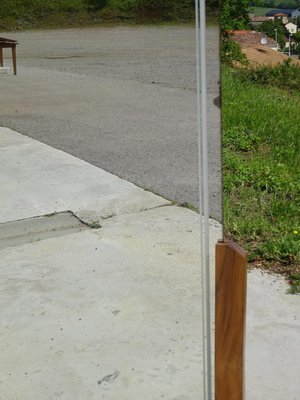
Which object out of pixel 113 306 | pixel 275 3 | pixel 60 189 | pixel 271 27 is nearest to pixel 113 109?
pixel 271 27

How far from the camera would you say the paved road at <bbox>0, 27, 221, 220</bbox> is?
3572mm

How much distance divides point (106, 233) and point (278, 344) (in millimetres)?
1208

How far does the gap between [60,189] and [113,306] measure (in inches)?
60.5

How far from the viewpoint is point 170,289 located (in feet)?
8.15

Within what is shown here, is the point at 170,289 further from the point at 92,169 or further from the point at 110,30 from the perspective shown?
the point at 92,169

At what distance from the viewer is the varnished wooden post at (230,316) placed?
4.53ft

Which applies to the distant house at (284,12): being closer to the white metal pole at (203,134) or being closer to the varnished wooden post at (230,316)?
the white metal pole at (203,134)

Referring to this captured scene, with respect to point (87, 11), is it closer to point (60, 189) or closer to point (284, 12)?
point (284, 12)

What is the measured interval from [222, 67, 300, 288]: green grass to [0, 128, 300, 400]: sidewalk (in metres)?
0.18

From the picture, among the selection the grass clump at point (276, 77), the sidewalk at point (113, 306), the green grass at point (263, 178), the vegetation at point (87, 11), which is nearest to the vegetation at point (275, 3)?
the vegetation at point (87, 11)

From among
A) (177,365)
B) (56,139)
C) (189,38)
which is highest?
(189,38)

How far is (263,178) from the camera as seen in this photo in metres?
3.94

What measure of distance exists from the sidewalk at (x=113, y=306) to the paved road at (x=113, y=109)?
389 millimetres

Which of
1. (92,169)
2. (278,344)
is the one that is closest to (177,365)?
(278,344)
